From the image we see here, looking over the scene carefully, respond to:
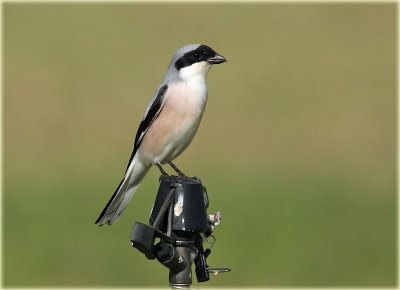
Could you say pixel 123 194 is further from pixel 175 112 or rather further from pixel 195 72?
pixel 195 72

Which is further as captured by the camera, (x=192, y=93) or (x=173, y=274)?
(x=192, y=93)

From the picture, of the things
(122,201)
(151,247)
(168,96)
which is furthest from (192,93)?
(151,247)

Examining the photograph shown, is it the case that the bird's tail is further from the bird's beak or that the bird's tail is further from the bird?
the bird's beak

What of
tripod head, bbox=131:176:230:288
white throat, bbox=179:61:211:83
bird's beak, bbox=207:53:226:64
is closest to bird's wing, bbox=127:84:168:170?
white throat, bbox=179:61:211:83

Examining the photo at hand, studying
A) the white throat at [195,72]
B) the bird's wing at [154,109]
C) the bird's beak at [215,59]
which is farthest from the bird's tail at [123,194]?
the bird's beak at [215,59]

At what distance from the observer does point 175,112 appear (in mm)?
4957

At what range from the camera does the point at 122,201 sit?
15.5ft

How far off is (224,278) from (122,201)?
3376mm

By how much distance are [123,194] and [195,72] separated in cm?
96

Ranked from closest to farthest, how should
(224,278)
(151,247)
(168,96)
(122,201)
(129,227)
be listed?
1. (151,247)
2. (122,201)
3. (168,96)
4. (224,278)
5. (129,227)

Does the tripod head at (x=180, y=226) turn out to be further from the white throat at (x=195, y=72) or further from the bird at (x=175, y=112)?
the white throat at (x=195, y=72)

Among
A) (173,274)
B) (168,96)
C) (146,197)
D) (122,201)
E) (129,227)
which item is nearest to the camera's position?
(173,274)

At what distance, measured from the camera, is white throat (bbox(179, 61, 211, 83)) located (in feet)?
16.5

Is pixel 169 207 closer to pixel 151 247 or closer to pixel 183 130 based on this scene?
pixel 151 247
